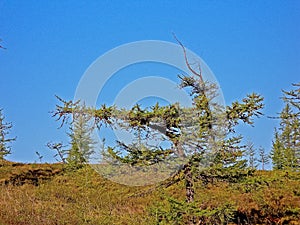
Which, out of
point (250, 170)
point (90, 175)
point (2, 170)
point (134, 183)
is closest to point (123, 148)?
point (134, 183)

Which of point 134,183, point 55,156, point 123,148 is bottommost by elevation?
point 134,183

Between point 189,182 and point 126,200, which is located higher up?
point 126,200

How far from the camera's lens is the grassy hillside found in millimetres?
8503

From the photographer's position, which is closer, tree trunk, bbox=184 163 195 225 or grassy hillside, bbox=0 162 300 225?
tree trunk, bbox=184 163 195 225

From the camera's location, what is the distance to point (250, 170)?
8.65 metres

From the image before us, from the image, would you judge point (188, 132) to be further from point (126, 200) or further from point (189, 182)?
point (126, 200)

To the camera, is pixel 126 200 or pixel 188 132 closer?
pixel 188 132

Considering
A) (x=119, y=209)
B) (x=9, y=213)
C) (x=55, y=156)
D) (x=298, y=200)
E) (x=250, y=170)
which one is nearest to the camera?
(x=250, y=170)

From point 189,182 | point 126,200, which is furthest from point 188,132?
point 126,200

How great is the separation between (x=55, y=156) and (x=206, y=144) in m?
28.6

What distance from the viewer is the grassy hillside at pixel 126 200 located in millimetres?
8503

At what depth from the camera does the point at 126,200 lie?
1684 cm

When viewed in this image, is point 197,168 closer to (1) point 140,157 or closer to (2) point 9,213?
(1) point 140,157

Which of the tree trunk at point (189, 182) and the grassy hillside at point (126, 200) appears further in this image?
the grassy hillside at point (126, 200)
